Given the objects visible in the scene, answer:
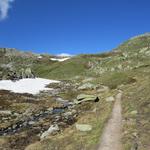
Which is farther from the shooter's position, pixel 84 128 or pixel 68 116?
pixel 68 116

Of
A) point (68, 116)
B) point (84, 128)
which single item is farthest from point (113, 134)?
point (68, 116)

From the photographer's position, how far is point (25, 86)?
336 ft

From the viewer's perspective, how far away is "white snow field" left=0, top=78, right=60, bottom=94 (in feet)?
318

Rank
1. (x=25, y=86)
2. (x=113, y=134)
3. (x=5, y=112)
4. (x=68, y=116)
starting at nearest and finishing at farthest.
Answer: (x=113, y=134) < (x=68, y=116) < (x=5, y=112) < (x=25, y=86)

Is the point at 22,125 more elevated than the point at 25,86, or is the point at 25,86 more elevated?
the point at 25,86

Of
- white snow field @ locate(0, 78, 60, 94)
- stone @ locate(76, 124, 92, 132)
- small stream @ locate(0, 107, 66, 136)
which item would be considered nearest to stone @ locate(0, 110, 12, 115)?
small stream @ locate(0, 107, 66, 136)

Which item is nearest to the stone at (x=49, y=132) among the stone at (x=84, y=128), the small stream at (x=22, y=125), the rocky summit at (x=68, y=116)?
the rocky summit at (x=68, y=116)

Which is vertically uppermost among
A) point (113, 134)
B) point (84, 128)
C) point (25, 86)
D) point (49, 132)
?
point (25, 86)

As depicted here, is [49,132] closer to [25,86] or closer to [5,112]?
[5,112]

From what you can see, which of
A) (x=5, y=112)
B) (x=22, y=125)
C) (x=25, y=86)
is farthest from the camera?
(x=25, y=86)

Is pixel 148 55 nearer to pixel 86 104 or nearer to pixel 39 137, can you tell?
pixel 86 104

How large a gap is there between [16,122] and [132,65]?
85940 millimetres

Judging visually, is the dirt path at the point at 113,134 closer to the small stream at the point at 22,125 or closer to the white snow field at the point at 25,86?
the small stream at the point at 22,125

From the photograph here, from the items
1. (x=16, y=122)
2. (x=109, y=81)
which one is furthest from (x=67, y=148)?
(x=109, y=81)
